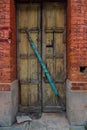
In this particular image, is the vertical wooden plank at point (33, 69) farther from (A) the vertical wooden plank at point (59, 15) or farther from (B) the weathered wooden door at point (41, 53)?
(A) the vertical wooden plank at point (59, 15)

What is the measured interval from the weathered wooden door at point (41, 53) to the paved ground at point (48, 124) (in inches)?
17.0

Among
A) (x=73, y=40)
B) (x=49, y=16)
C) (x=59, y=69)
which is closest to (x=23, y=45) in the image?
(x=49, y=16)

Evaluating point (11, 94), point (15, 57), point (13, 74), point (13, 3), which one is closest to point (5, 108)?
point (11, 94)

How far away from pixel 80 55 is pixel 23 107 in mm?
1893

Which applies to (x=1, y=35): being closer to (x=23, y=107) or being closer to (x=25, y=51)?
(x=25, y=51)

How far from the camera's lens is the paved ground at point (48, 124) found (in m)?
4.85

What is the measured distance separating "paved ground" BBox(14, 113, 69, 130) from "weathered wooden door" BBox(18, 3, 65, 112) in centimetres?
43

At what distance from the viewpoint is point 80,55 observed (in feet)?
16.1

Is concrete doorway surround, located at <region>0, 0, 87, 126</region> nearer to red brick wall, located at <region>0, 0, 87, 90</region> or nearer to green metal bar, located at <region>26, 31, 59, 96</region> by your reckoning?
red brick wall, located at <region>0, 0, 87, 90</region>

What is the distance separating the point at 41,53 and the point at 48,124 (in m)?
1.67

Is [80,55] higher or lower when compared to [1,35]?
lower

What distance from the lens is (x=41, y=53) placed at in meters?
5.62

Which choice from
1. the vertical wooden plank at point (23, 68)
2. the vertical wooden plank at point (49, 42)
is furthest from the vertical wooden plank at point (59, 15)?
the vertical wooden plank at point (23, 68)

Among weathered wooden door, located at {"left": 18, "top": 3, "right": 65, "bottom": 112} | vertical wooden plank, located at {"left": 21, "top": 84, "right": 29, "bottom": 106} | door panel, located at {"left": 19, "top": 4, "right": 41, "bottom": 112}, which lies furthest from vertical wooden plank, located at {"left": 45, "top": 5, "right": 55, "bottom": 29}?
vertical wooden plank, located at {"left": 21, "top": 84, "right": 29, "bottom": 106}
